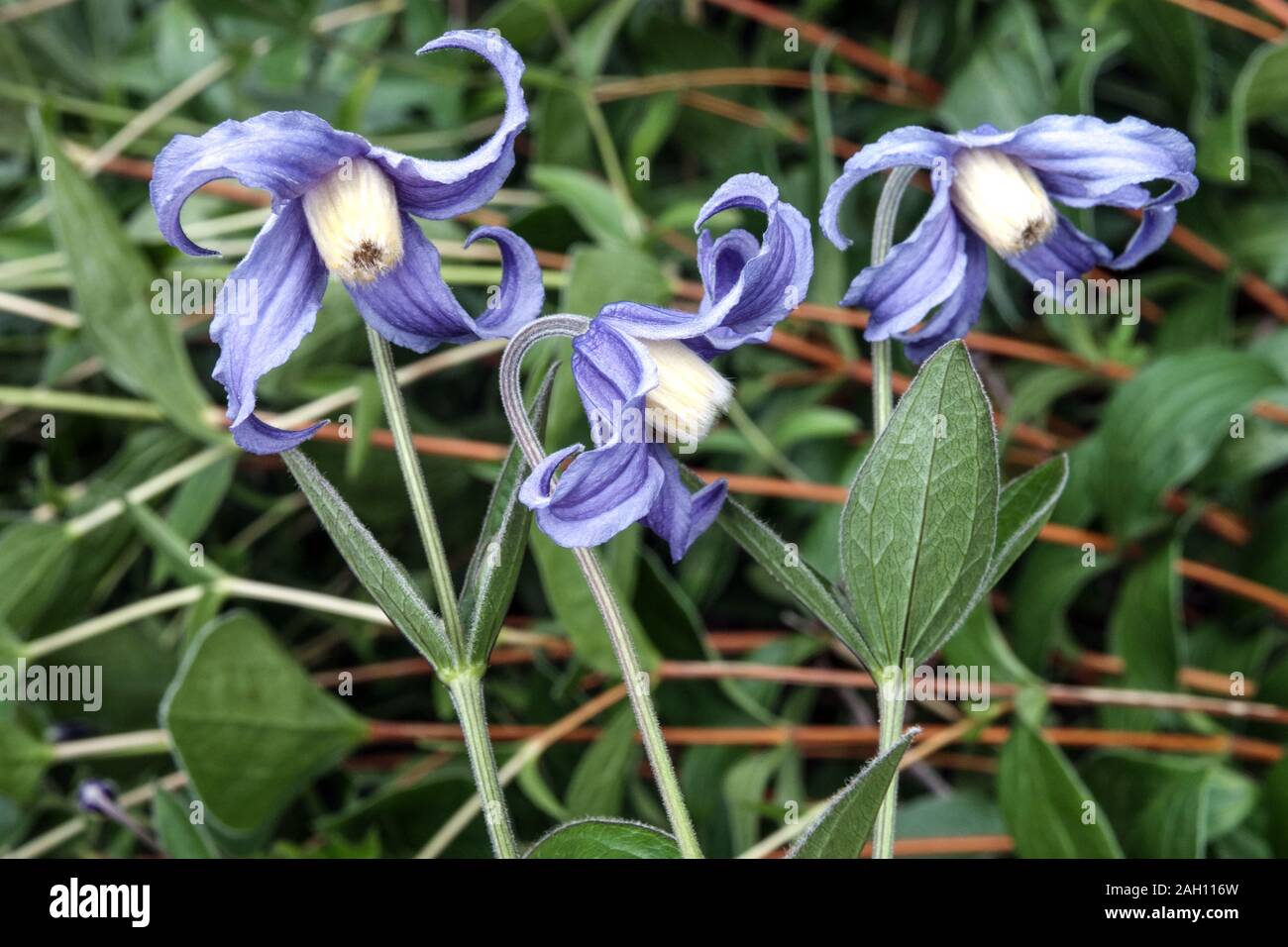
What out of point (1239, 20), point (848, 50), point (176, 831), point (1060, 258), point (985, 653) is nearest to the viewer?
point (1060, 258)

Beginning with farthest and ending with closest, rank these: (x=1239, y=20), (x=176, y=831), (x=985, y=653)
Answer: (x=1239, y=20)
(x=985, y=653)
(x=176, y=831)

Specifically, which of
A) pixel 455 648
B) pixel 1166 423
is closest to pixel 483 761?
pixel 455 648

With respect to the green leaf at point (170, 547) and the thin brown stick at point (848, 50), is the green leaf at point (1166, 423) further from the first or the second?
the green leaf at point (170, 547)

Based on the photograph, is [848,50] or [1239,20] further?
[848,50]

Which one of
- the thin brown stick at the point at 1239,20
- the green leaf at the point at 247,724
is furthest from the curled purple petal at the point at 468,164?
the thin brown stick at the point at 1239,20

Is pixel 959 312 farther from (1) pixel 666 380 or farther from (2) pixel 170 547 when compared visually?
(2) pixel 170 547

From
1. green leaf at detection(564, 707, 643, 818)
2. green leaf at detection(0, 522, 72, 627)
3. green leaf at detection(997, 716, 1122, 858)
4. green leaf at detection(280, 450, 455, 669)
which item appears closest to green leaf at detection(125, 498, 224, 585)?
green leaf at detection(0, 522, 72, 627)
